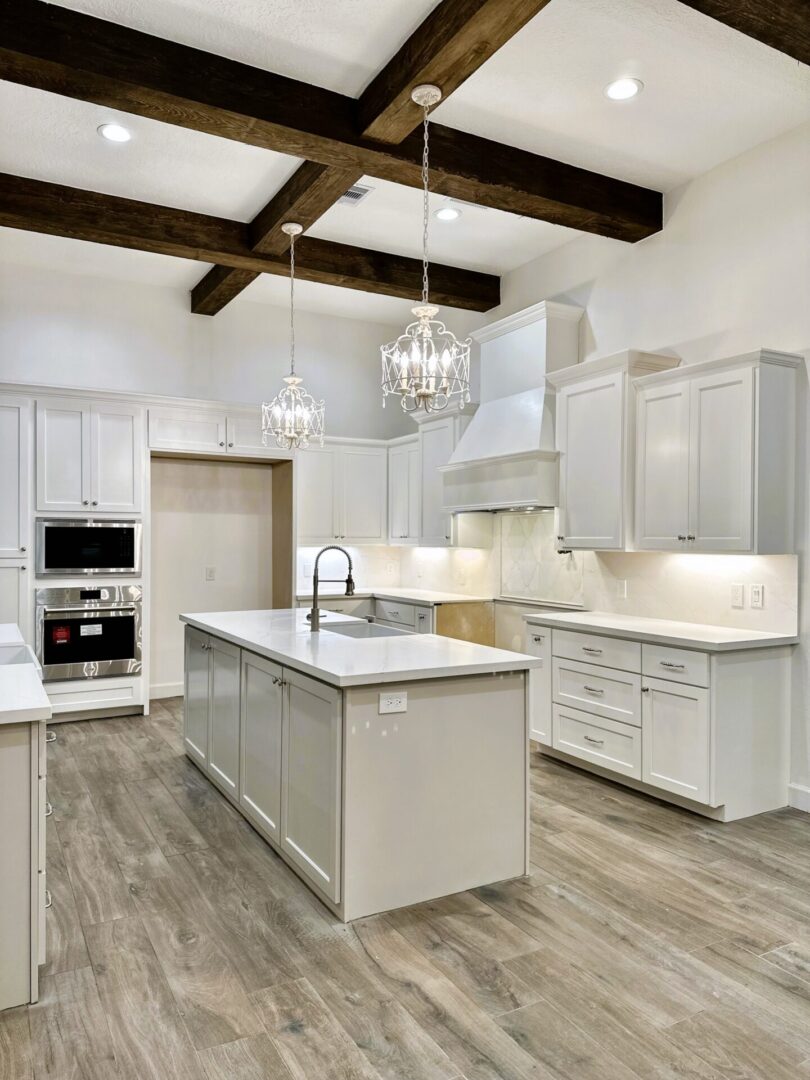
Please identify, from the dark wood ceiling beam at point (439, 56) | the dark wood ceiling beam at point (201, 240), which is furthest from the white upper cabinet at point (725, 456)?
the dark wood ceiling beam at point (201, 240)

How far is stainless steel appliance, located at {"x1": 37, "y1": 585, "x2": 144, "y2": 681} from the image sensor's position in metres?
5.20

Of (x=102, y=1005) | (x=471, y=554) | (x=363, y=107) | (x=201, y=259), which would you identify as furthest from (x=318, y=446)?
(x=102, y=1005)

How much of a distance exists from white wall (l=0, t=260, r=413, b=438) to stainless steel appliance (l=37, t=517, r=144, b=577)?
1.11 m

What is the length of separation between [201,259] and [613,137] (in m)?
2.54

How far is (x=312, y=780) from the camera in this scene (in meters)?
2.74

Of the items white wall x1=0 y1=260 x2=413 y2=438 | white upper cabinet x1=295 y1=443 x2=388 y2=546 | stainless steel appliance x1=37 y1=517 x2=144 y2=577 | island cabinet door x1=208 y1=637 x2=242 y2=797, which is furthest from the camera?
white upper cabinet x1=295 y1=443 x2=388 y2=546

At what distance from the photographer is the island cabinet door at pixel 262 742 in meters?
3.07

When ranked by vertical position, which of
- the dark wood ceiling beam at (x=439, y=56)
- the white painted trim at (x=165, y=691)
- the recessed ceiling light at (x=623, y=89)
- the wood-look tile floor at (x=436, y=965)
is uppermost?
the recessed ceiling light at (x=623, y=89)

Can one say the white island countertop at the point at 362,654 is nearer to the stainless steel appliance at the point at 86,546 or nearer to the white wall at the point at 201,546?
the stainless steel appliance at the point at 86,546

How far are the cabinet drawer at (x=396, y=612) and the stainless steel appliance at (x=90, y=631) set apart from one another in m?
1.88

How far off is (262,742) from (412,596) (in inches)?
110

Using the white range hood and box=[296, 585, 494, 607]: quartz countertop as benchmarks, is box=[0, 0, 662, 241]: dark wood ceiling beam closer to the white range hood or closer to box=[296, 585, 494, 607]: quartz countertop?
the white range hood

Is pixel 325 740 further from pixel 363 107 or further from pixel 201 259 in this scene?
pixel 201 259

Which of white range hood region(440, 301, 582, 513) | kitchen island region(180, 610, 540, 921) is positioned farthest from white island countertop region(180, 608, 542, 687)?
white range hood region(440, 301, 582, 513)
